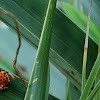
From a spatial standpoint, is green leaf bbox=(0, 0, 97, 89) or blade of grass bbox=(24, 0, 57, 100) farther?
green leaf bbox=(0, 0, 97, 89)

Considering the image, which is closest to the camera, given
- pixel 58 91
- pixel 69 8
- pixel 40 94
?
pixel 40 94

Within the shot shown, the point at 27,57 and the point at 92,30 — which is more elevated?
the point at 92,30

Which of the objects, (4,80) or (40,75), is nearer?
(40,75)

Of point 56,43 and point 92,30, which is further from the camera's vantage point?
point 92,30

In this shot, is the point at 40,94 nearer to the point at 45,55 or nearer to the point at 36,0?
the point at 45,55

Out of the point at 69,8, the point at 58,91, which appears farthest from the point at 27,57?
the point at 69,8

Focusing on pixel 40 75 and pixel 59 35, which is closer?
pixel 40 75

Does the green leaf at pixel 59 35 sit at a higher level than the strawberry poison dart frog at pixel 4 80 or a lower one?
higher

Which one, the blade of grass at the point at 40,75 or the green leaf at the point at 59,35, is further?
the green leaf at the point at 59,35
